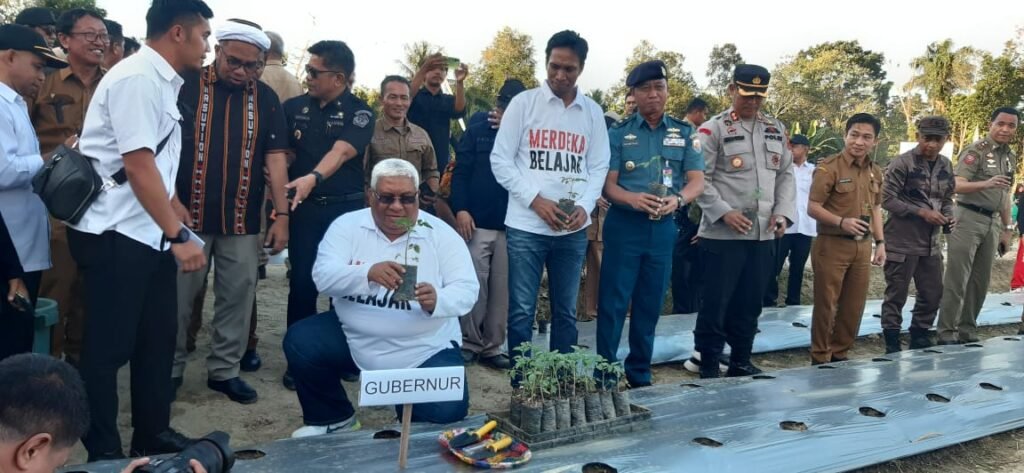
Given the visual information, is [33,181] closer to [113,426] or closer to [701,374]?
[113,426]

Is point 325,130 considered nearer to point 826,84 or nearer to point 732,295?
point 732,295

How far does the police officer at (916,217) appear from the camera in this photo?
18.4 ft

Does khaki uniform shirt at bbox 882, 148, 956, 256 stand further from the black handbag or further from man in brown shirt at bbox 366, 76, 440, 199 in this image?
the black handbag

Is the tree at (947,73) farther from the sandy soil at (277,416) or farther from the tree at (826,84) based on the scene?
the sandy soil at (277,416)

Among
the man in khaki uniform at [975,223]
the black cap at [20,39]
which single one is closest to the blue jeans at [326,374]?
the black cap at [20,39]

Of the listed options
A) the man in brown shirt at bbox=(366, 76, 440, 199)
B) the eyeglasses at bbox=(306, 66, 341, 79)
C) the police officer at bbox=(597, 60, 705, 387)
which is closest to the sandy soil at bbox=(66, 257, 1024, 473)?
the police officer at bbox=(597, 60, 705, 387)

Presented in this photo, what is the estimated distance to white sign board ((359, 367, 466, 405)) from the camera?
94.2 inches

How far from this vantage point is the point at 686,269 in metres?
7.02

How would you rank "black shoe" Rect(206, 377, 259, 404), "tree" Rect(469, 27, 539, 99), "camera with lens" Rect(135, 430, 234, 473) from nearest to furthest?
"camera with lens" Rect(135, 430, 234, 473)
"black shoe" Rect(206, 377, 259, 404)
"tree" Rect(469, 27, 539, 99)

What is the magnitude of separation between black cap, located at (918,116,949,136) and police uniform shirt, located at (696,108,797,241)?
1.53 metres

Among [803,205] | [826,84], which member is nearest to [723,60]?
[826,84]

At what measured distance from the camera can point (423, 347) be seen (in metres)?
3.23

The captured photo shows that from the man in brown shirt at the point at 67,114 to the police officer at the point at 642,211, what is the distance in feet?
8.99

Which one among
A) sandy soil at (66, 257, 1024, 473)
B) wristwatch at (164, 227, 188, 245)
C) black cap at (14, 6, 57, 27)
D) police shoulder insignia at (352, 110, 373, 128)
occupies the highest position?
black cap at (14, 6, 57, 27)
